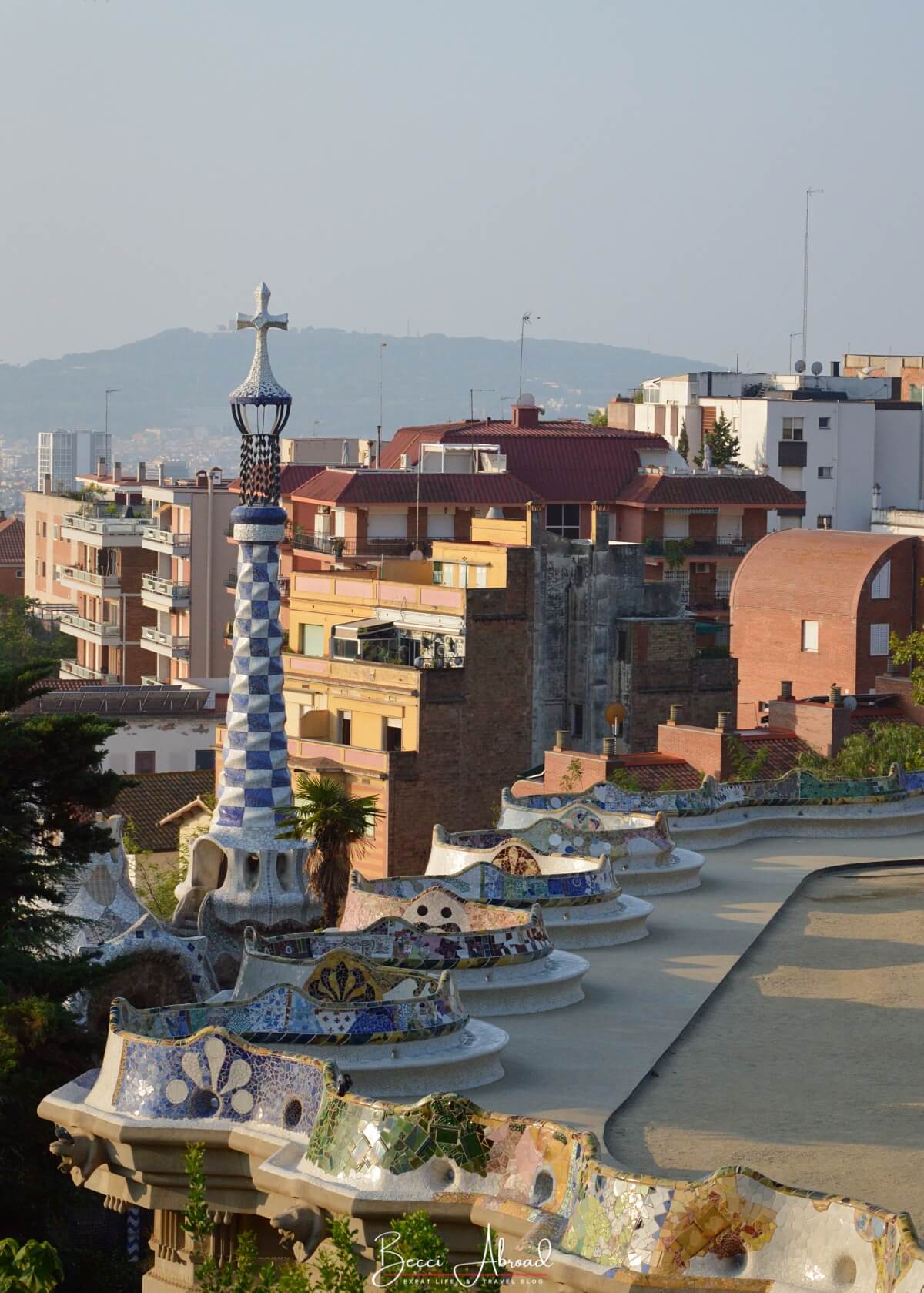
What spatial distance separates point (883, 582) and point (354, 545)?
16.9 m

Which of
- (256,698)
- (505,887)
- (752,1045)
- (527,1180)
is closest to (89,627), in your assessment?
(256,698)

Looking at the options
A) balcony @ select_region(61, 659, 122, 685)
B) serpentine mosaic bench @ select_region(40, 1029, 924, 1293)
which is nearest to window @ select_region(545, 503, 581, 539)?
balcony @ select_region(61, 659, 122, 685)

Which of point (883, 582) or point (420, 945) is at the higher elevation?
point (883, 582)

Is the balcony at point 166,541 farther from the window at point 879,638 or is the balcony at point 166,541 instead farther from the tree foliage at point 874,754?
the tree foliage at point 874,754

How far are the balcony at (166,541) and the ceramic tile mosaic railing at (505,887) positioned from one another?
58.1 m

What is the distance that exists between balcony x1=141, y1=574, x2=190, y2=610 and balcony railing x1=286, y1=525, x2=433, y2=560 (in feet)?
30.0

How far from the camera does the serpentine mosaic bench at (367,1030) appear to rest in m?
14.7

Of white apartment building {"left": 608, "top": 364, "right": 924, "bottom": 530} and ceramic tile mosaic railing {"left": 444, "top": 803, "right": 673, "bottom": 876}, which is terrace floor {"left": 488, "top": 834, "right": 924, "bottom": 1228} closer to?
ceramic tile mosaic railing {"left": 444, "top": 803, "right": 673, "bottom": 876}

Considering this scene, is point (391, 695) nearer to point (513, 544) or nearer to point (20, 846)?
point (513, 544)

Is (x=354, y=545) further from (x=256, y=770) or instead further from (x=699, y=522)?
(x=256, y=770)

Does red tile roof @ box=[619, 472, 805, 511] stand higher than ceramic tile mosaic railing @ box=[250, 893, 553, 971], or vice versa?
red tile roof @ box=[619, 472, 805, 511]

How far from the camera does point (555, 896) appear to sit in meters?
20.2

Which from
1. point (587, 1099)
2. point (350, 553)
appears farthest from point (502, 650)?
point (587, 1099)

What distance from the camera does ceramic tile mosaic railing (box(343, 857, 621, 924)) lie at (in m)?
20.2
